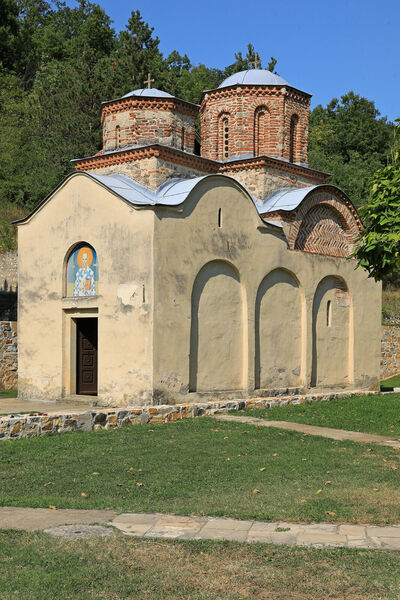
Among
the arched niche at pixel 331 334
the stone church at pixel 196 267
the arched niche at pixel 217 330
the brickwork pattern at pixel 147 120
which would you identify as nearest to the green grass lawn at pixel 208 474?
the stone church at pixel 196 267

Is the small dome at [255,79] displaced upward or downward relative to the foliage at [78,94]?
downward

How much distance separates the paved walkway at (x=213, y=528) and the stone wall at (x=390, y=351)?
22.0 m

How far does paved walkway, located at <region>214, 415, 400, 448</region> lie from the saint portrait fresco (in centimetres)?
438

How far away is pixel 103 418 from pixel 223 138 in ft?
38.2

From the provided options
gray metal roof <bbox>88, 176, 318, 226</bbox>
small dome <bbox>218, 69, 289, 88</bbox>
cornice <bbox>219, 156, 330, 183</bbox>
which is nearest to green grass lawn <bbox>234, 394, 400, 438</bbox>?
gray metal roof <bbox>88, 176, 318, 226</bbox>

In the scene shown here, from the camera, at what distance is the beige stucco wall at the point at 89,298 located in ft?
47.0

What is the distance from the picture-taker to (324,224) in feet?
63.6

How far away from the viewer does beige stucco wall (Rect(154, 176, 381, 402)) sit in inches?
570

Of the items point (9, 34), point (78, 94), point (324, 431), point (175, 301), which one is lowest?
point (324, 431)

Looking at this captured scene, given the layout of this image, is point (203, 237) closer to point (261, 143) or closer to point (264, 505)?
point (261, 143)

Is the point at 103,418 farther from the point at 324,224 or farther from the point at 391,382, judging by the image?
the point at 391,382

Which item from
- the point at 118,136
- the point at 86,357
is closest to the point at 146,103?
the point at 118,136

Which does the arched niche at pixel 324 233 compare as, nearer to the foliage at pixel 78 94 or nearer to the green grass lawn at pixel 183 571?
the foliage at pixel 78 94

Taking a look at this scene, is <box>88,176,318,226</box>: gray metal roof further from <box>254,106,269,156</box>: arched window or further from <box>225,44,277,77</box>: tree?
<box>225,44,277,77</box>: tree
